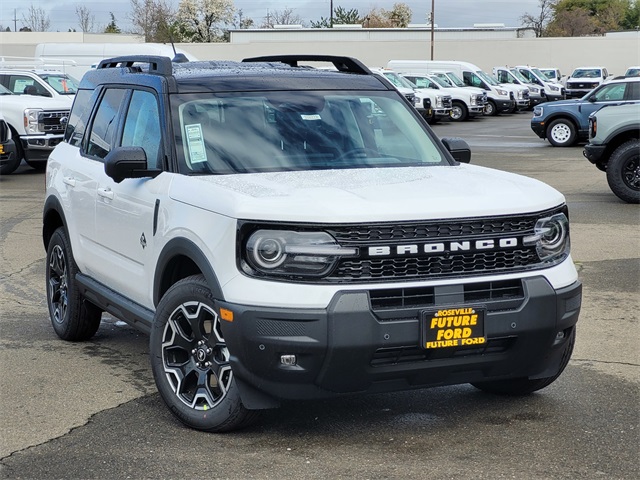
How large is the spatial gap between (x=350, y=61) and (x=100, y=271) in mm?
2008

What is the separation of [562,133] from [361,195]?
22.3 m

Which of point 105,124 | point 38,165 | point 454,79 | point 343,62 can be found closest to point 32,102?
point 38,165

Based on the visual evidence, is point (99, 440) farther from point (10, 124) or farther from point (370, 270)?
point (10, 124)

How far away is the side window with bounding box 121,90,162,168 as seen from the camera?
19.3 ft

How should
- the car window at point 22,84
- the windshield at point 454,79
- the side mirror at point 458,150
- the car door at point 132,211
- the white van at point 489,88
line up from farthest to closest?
the white van at point 489,88 → the windshield at point 454,79 → the car window at point 22,84 → the side mirror at point 458,150 → the car door at point 132,211

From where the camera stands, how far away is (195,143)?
18.6ft

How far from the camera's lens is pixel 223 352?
16.4 feet

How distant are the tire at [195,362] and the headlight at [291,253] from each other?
33 cm

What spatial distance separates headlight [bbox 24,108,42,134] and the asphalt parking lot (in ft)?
41.0

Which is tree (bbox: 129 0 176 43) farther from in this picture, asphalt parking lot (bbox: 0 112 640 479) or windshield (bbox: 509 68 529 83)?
asphalt parking lot (bbox: 0 112 640 479)

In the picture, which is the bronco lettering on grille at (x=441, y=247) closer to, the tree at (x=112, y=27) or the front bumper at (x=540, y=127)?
the front bumper at (x=540, y=127)

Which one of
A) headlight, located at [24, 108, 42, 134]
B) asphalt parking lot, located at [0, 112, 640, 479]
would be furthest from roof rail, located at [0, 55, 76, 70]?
asphalt parking lot, located at [0, 112, 640, 479]

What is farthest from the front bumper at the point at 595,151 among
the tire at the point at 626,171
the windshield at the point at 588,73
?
the windshield at the point at 588,73

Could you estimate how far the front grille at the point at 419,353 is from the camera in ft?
15.4
